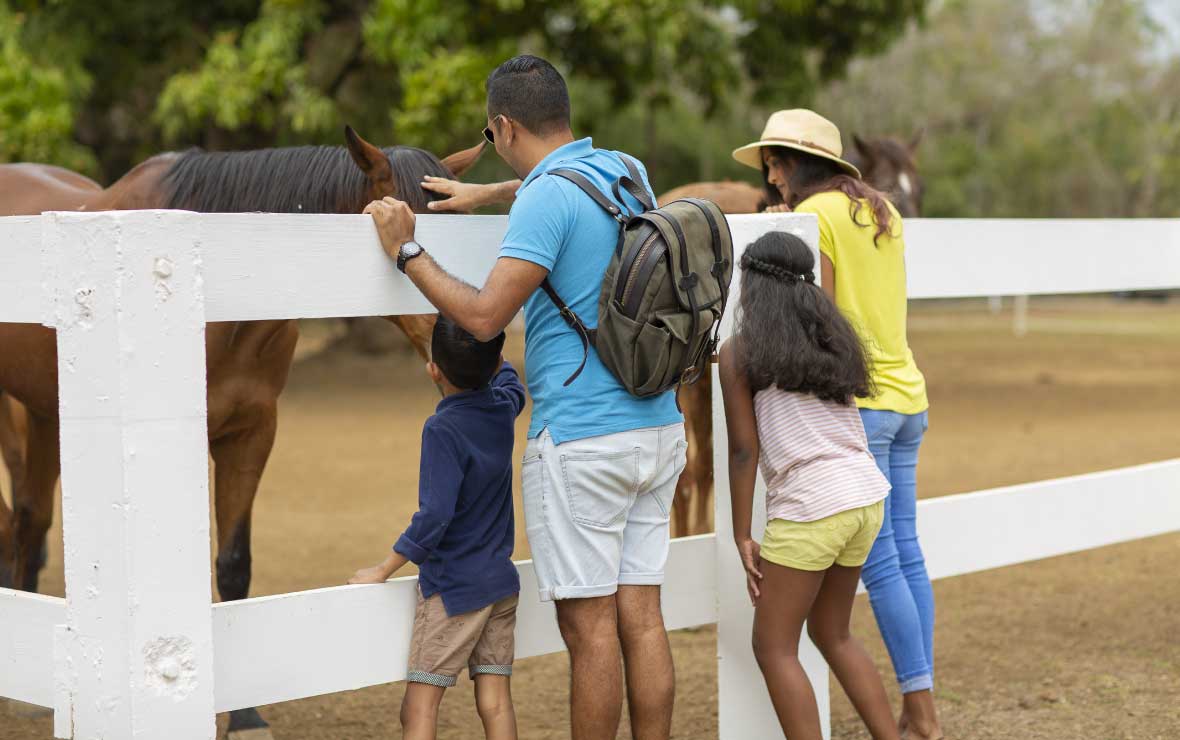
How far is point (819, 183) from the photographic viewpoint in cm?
353

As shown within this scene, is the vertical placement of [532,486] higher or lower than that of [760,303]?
lower

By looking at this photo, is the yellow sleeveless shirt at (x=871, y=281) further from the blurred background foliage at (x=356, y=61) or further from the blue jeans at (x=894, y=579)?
the blurred background foliage at (x=356, y=61)

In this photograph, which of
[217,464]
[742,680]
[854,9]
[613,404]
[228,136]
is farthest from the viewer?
[228,136]

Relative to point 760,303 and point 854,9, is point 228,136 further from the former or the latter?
point 760,303

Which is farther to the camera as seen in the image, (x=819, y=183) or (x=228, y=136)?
(x=228, y=136)

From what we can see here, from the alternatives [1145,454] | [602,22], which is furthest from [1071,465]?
[602,22]

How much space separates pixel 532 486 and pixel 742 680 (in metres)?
1.05

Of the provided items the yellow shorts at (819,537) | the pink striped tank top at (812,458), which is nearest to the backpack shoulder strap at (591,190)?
the pink striped tank top at (812,458)

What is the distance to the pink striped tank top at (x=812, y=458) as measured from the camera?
291 centimetres

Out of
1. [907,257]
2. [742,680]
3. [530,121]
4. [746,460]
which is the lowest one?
[742,680]

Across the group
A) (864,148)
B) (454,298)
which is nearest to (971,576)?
(864,148)

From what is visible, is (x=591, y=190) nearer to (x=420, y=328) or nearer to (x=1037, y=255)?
(x=420, y=328)

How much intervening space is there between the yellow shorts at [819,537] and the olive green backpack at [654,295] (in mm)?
523

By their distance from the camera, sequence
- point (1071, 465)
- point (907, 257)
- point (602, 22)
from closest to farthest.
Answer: point (907, 257)
point (1071, 465)
point (602, 22)
